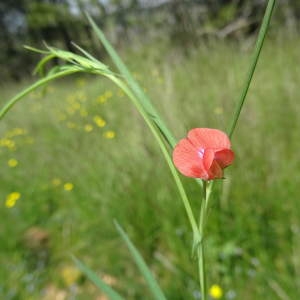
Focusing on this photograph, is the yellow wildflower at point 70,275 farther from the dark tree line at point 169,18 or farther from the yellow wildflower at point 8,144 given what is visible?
the yellow wildflower at point 8,144

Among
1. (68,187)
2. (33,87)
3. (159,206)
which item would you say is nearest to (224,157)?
(33,87)

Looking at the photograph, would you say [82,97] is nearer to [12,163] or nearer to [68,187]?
[12,163]

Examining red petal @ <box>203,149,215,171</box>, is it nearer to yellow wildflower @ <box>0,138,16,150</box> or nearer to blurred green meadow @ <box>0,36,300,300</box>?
blurred green meadow @ <box>0,36,300,300</box>

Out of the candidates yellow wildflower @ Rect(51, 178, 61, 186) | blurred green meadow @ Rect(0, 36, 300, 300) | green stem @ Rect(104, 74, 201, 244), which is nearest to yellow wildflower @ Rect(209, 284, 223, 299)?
blurred green meadow @ Rect(0, 36, 300, 300)

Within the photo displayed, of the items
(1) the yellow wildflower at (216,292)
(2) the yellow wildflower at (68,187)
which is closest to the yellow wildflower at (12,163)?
(2) the yellow wildflower at (68,187)


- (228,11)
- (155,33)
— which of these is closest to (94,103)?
(155,33)

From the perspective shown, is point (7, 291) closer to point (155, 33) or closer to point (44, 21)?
point (155, 33)
